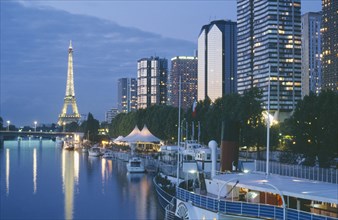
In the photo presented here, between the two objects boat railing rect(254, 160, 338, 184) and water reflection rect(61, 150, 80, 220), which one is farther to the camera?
water reflection rect(61, 150, 80, 220)

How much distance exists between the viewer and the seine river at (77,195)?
47031mm

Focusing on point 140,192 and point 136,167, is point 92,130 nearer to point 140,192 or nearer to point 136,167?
point 136,167

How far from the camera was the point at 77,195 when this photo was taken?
57.8 meters

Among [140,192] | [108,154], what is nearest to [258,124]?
[140,192]

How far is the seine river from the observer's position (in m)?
47.0

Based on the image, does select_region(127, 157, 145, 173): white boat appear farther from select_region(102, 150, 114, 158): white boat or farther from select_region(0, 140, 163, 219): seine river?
select_region(102, 150, 114, 158): white boat

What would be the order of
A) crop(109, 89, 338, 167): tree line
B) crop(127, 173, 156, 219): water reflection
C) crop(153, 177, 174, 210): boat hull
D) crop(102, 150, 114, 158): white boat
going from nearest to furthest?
crop(153, 177, 174, 210): boat hull < crop(127, 173, 156, 219): water reflection < crop(109, 89, 338, 167): tree line < crop(102, 150, 114, 158): white boat

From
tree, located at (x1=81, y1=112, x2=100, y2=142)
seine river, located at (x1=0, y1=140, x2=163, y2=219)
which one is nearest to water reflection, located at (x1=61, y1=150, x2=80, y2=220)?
seine river, located at (x1=0, y1=140, x2=163, y2=219)

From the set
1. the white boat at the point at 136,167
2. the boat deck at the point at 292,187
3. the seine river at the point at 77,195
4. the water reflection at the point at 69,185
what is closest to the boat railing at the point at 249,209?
the boat deck at the point at 292,187

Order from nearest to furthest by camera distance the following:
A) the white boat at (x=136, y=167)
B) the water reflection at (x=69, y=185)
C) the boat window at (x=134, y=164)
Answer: the water reflection at (x=69, y=185)
the white boat at (x=136, y=167)
the boat window at (x=134, y=164)

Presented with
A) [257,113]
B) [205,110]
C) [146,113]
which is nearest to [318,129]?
[257,113]

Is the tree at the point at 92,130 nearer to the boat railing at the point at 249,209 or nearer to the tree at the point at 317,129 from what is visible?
the tree at the point at 317,129

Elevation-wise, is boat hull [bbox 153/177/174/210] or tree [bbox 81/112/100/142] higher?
tree [bbox 81/112/100/142]

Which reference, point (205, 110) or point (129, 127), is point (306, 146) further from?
point (129, 127)
